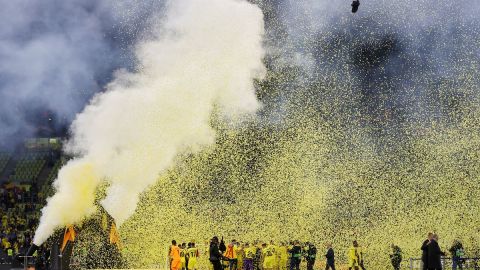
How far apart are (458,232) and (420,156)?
579 centimetres

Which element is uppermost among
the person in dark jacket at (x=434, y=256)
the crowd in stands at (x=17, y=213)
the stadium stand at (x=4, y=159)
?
the stadium stand at (x=4, y=159)

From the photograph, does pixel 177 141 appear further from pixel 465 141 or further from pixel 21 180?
pixel 21 180

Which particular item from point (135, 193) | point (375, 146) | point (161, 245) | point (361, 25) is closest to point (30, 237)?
point (161, 245)

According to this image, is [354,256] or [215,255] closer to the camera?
[215,255]

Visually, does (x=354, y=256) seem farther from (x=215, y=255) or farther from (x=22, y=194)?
(x=22, y=194)

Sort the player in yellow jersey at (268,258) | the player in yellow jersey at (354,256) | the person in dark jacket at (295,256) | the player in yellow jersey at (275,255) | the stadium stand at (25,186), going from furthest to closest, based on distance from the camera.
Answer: the stadium stand at (25,186) < the person in dark jacket at (295,256) < the player in yellow jersey at (275,255) < the player in yellow jersey at (268,258) < the player in yellow jersey at (354,256)

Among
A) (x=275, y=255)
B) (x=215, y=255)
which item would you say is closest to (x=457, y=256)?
(x=275, y=255)

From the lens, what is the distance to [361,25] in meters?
42.4

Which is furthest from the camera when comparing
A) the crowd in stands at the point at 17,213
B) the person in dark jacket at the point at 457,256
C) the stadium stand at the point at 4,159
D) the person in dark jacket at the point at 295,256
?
the stadium stand at the point at 4,159

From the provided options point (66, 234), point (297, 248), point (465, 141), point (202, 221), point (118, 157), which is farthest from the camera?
point (465, 141)

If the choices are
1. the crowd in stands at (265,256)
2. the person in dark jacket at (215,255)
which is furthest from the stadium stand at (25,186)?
the person in dark jacket at (215,255)

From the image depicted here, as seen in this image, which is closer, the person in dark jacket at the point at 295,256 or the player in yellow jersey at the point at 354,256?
the player in yellow jersey at the point at 354,256

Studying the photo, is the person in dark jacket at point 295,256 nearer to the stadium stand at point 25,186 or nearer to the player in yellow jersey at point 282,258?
the player in yellow jersey at point 282,258

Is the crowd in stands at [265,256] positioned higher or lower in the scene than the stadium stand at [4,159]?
lower
